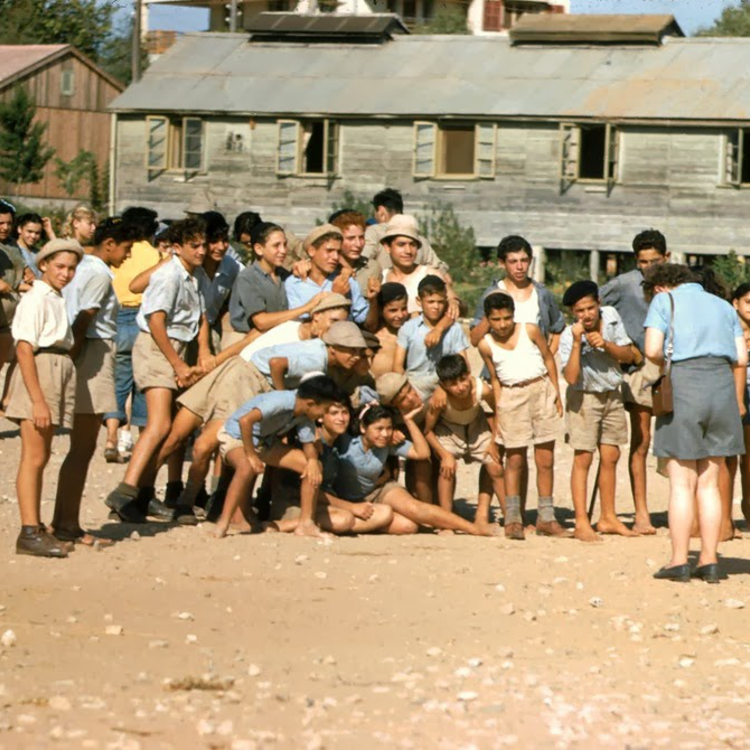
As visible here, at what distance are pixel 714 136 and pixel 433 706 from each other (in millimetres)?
33876

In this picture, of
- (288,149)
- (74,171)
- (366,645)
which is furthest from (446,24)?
A: (366,645)

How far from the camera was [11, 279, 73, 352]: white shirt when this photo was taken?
1029 centimetres

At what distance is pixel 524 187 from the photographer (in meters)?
42.0

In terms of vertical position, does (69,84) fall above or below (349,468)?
above

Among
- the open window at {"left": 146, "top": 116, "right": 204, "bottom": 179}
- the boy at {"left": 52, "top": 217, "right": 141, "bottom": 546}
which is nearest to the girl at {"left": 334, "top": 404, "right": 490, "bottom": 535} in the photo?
the boy at {"left": 52, "top": 217, "right": 141, "bottom": 546}

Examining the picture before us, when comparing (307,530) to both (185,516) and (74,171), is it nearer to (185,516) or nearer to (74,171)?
(185,516)

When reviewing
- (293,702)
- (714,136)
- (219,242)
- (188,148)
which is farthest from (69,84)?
(293,702)

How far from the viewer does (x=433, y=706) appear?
24.0 feet

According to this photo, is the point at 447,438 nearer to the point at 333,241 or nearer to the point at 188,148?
the point at 333,241

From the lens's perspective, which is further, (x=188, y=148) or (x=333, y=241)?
(x=188, y=148)

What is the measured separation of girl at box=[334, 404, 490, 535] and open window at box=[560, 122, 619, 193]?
28866mm

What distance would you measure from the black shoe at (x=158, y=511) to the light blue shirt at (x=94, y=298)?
154 cm

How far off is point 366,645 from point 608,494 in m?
4.47

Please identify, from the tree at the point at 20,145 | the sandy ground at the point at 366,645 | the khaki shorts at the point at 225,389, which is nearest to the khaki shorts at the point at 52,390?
the sandy ground at the point at 366,645
